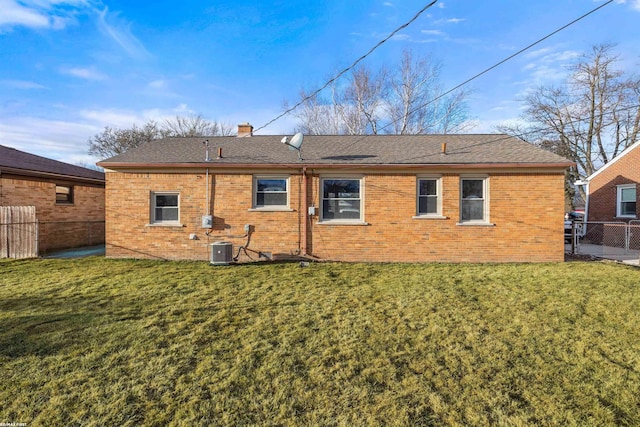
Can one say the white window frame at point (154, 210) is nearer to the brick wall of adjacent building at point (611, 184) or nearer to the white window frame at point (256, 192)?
the white window frame at point (256, 192)

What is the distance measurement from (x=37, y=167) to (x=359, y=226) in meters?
13.3

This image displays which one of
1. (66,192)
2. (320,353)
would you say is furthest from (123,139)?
(320,353)

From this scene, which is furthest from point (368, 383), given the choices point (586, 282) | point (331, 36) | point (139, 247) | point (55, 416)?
point (331, 36)

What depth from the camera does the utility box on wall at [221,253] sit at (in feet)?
27.5

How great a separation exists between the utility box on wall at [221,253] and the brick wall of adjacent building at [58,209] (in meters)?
7.69

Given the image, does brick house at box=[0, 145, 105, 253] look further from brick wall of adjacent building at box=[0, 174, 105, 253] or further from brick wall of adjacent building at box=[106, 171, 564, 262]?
brick wall of adjacent building at box=[106, 171, 564, 262]

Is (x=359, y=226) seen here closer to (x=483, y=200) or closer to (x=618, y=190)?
(x=483, y=200)

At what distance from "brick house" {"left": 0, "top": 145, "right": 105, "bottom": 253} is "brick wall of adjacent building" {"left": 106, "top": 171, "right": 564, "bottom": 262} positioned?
4.08 m

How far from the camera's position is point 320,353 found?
3.50 metres

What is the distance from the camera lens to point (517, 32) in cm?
627

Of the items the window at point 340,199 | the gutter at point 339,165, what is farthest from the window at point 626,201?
the window at point 340,199

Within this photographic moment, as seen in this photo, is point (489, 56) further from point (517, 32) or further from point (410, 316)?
point (410, 316)

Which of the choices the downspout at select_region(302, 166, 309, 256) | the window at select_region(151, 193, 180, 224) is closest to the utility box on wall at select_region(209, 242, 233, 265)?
the window at select_region(151, 193, 180, 224)

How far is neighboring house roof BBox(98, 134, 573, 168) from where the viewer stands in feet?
29.1
